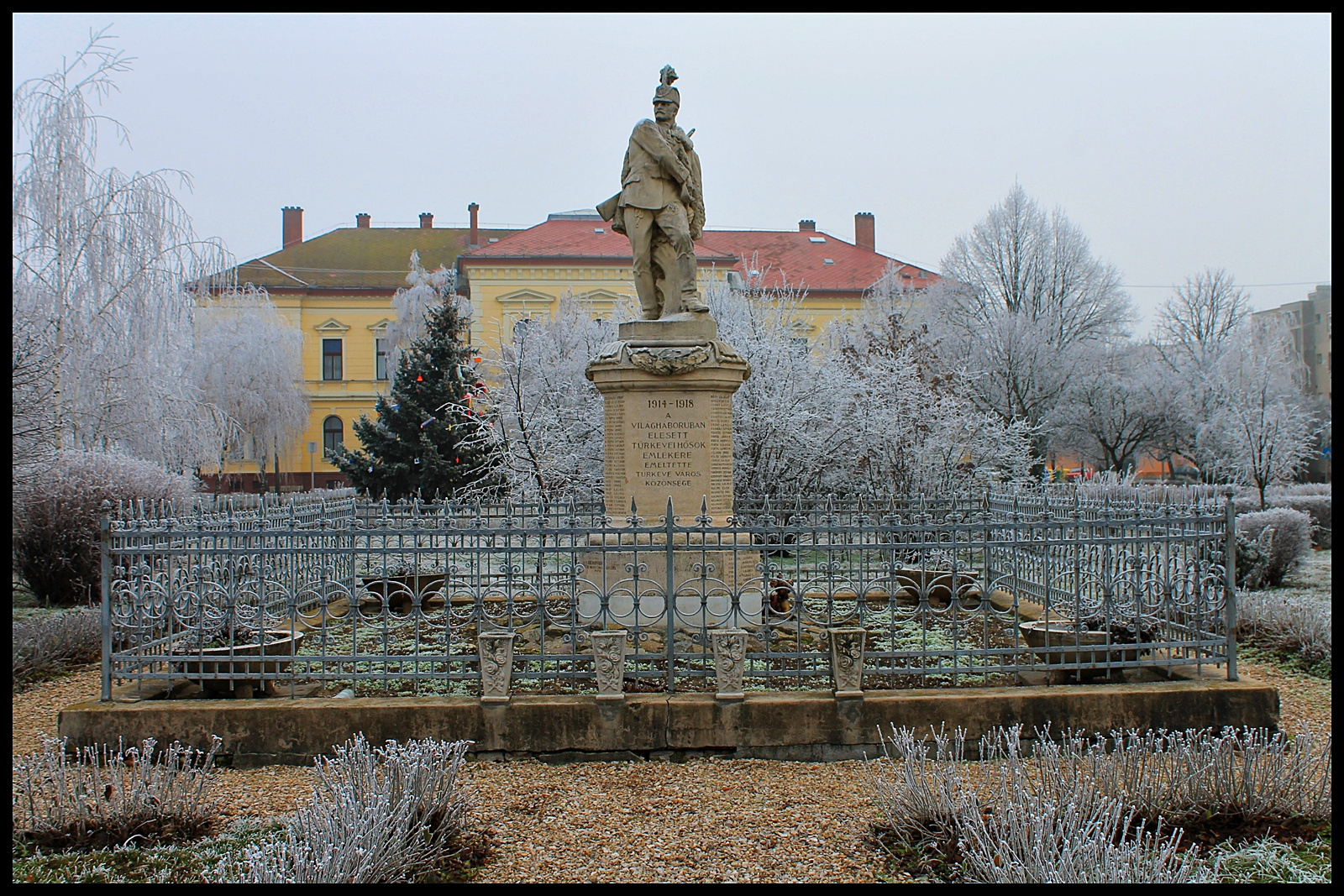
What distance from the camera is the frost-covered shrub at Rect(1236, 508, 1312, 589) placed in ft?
38.5

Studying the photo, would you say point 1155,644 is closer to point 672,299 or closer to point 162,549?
point 672,299

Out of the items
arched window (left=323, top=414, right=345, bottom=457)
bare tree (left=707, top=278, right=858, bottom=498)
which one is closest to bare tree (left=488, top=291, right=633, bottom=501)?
bare tree (left=707, top=278, right=858, bottom=498)

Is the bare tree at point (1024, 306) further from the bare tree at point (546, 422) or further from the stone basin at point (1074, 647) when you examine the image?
the stone basin at point (1074, 647)

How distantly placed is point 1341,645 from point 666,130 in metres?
6.07

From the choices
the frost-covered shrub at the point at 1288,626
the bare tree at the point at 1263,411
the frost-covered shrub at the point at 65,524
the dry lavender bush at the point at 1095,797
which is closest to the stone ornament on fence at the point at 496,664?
the dry lavender bush at the point at 1095,797

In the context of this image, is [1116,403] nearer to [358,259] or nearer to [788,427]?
[788,427]

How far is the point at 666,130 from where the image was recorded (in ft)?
25.4

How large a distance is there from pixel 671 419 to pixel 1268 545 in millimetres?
8803

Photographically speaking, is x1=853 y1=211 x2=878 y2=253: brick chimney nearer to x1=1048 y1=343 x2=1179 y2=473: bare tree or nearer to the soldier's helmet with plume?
x1=1048 y1=343 x2=1179 y2=473: bare tree

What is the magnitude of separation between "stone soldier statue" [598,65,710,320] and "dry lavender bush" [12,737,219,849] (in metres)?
5.06

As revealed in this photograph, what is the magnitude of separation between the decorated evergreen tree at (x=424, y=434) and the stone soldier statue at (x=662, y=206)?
12.7 metres

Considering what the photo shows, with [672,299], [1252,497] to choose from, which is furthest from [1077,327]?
[672,299]

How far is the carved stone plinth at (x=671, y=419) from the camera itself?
7.51 metres

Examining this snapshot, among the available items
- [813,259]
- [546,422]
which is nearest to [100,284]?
[546,422]
